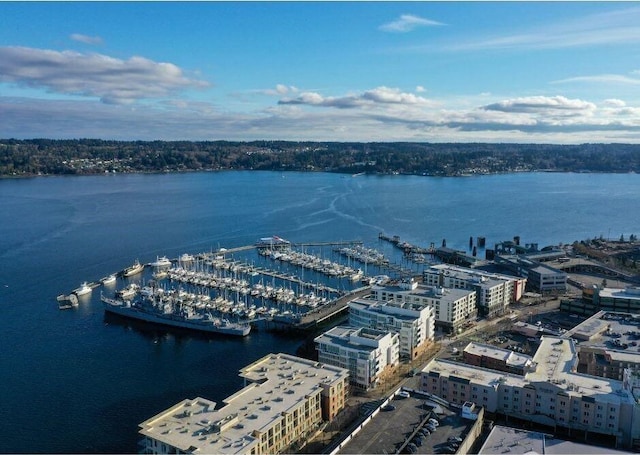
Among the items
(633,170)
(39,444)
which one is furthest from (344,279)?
(633,170)

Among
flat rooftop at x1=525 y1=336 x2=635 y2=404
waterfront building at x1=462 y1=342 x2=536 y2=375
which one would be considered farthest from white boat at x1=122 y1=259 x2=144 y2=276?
flat rooftop at x1=525 y1=336 x2=635 y2=404

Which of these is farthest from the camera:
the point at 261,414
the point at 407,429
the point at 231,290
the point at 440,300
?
the point at 231,290

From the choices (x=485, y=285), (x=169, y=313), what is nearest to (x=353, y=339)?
(x=485, y=285)

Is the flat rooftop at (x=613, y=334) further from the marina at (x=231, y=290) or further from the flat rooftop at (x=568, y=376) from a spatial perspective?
the marina at (x=231, y=290)

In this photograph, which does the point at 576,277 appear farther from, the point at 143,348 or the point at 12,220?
the point at 12,220

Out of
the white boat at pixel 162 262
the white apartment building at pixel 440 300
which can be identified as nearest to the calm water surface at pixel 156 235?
the white boat at pixel 162 262

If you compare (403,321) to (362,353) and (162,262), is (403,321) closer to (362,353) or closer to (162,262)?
(362,353)

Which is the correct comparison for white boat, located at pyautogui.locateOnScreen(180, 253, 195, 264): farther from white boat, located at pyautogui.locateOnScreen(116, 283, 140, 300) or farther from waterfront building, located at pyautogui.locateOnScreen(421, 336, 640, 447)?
waterfront building, located at pyautogui.locateOnScreen(421, 336, 640, 447)
